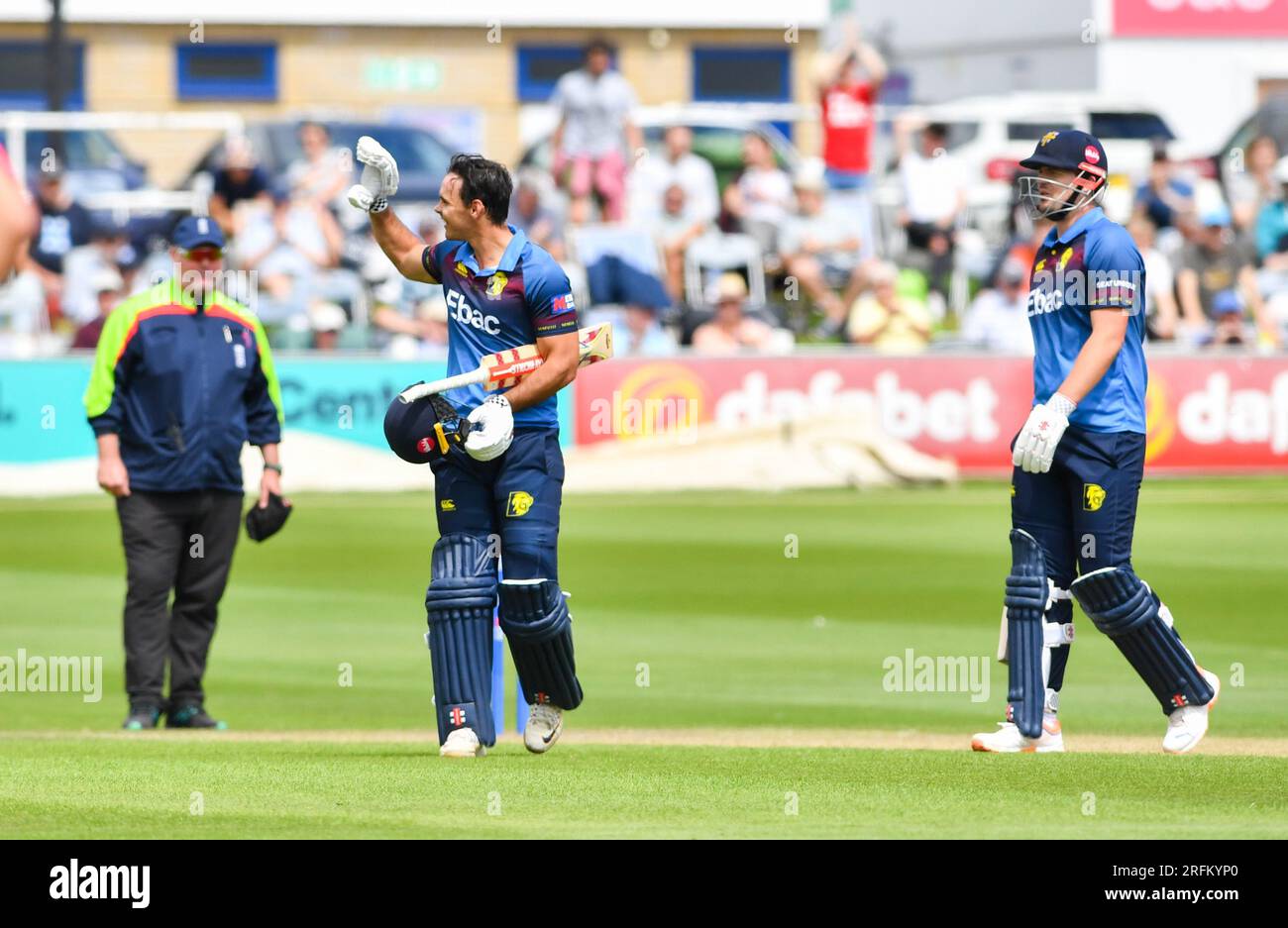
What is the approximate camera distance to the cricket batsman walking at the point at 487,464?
355 inches

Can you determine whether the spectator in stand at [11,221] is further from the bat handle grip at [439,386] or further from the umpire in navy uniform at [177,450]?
the umpire in navy uniform at [177,450]

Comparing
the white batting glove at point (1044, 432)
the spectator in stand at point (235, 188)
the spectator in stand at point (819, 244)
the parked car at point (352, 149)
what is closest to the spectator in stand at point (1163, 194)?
the spectator in stand at point (819, 244)

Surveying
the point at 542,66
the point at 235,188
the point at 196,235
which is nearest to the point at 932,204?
the point at 235,188

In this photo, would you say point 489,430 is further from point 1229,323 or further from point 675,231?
point 675,231

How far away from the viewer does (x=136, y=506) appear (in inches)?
463

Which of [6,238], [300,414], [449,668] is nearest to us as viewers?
[6,238]

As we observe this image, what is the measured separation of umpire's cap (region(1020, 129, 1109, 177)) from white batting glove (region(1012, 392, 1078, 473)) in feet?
2.98

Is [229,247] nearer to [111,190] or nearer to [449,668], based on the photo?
[111,190]

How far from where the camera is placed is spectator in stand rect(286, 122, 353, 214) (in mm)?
25844

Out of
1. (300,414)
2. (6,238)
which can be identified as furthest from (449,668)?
(300,414)

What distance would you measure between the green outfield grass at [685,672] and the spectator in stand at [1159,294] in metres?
2.54

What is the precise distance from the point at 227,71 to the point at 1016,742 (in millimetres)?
34889
